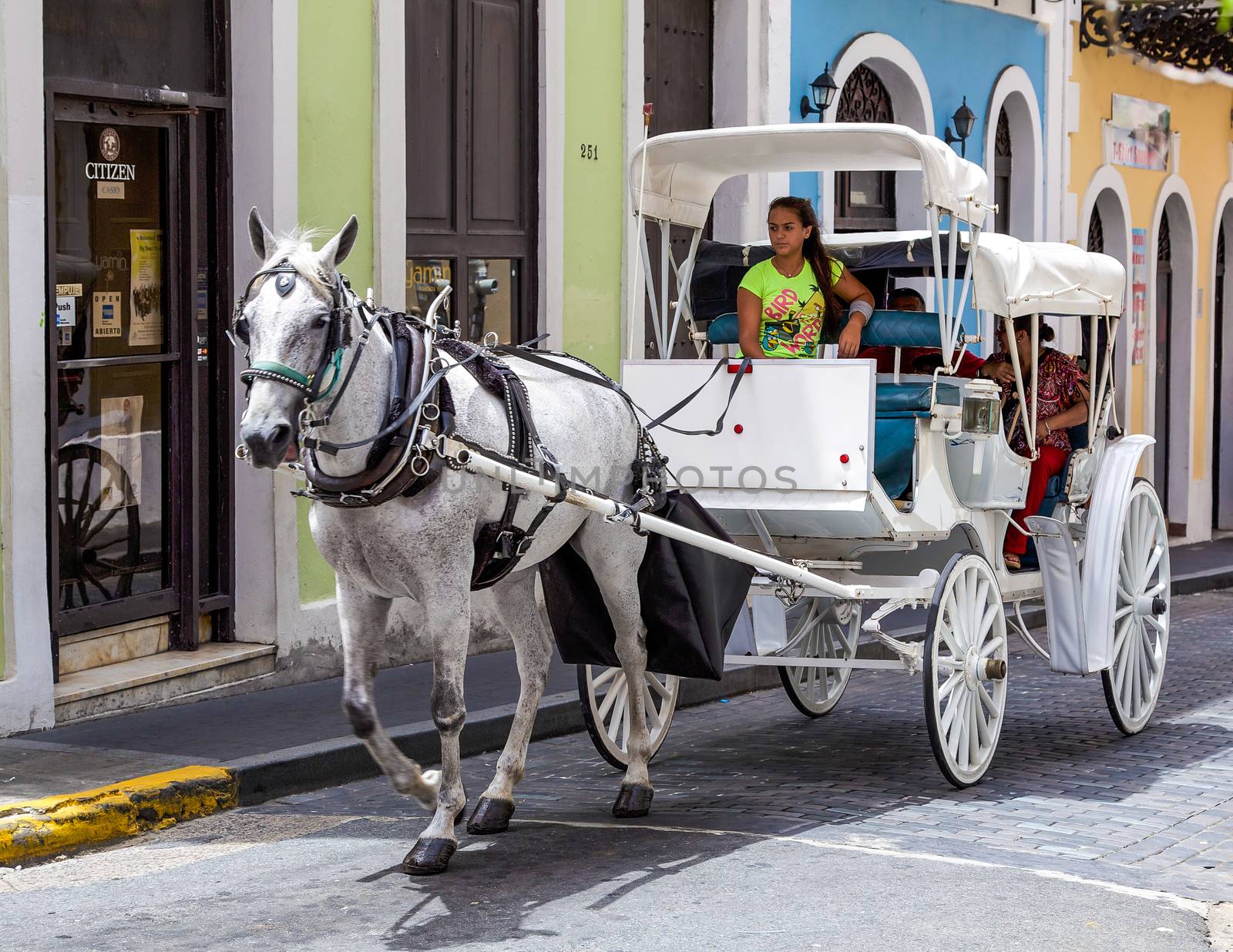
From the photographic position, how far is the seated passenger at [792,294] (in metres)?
7.43

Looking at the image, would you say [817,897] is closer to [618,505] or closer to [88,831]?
[618,505]

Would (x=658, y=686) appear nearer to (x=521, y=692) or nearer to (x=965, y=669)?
(x=521, y=692)

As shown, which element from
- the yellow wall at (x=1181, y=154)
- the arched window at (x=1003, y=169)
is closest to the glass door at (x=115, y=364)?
the arched window at (x=1003, y=169)

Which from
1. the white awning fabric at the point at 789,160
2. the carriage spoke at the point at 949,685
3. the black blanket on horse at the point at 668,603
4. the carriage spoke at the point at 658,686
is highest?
the white awning fabric at the point at 789,160

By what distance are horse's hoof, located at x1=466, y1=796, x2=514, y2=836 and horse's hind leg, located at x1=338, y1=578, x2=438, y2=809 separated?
1.53 ft

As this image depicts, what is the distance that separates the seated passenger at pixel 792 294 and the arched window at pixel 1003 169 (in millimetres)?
8732

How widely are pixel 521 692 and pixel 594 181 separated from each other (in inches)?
213

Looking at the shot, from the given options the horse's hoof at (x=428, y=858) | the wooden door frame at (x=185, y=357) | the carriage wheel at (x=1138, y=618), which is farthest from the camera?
the wooden door frame at (x=185, y=357)

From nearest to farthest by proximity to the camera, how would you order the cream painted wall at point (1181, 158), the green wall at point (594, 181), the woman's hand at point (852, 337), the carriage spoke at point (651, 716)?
the carriage spoke at point (651, 716)
the woman's hand at point (852, 337)
the green wall at point (594, 181)
the cream painted wall at point (1181, 158)

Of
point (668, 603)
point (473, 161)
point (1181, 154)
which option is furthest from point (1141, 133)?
point (668, 603)

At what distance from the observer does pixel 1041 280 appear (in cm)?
784

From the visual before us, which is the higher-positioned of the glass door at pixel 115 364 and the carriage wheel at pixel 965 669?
the glass door at pixel 115 364

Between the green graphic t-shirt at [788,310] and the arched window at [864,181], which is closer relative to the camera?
the green graphic t-shirt at [788,310]

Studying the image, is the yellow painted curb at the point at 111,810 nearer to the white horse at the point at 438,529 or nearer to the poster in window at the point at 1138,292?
the white horse at the point at 438,529
